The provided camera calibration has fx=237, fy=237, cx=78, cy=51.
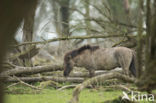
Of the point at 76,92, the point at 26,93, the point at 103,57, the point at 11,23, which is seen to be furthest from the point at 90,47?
the point at 11,23

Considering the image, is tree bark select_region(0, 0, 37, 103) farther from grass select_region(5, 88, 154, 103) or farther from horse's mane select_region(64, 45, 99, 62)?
horse's mane select_region(64, 45, 99, 62)

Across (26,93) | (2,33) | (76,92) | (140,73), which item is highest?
(2,33)

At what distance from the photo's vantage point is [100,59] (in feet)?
27.1

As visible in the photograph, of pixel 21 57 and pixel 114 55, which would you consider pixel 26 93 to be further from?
pixel 114 55

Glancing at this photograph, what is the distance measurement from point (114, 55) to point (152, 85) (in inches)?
196

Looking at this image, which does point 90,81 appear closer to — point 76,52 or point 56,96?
point 56,96

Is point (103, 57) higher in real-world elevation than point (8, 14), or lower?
lower

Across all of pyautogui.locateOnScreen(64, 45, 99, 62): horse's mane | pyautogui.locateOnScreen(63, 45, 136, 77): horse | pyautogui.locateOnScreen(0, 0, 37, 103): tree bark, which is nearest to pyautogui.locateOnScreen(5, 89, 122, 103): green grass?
pyautogui.locateOnScreen(63, 45, 136, 77): horse

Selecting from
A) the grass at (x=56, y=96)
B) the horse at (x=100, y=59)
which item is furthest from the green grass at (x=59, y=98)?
the horse at (x=100, y=59)

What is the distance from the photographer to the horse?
759 cm

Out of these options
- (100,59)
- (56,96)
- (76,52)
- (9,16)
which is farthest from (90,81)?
(76,52)

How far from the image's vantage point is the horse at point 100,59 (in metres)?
7.59

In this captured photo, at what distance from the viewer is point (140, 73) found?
2.95 meters

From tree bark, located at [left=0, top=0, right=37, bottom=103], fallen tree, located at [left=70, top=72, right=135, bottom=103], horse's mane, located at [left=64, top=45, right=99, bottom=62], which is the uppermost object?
tree bark, located at [left=0, top=0, right=37, bottom=103]
